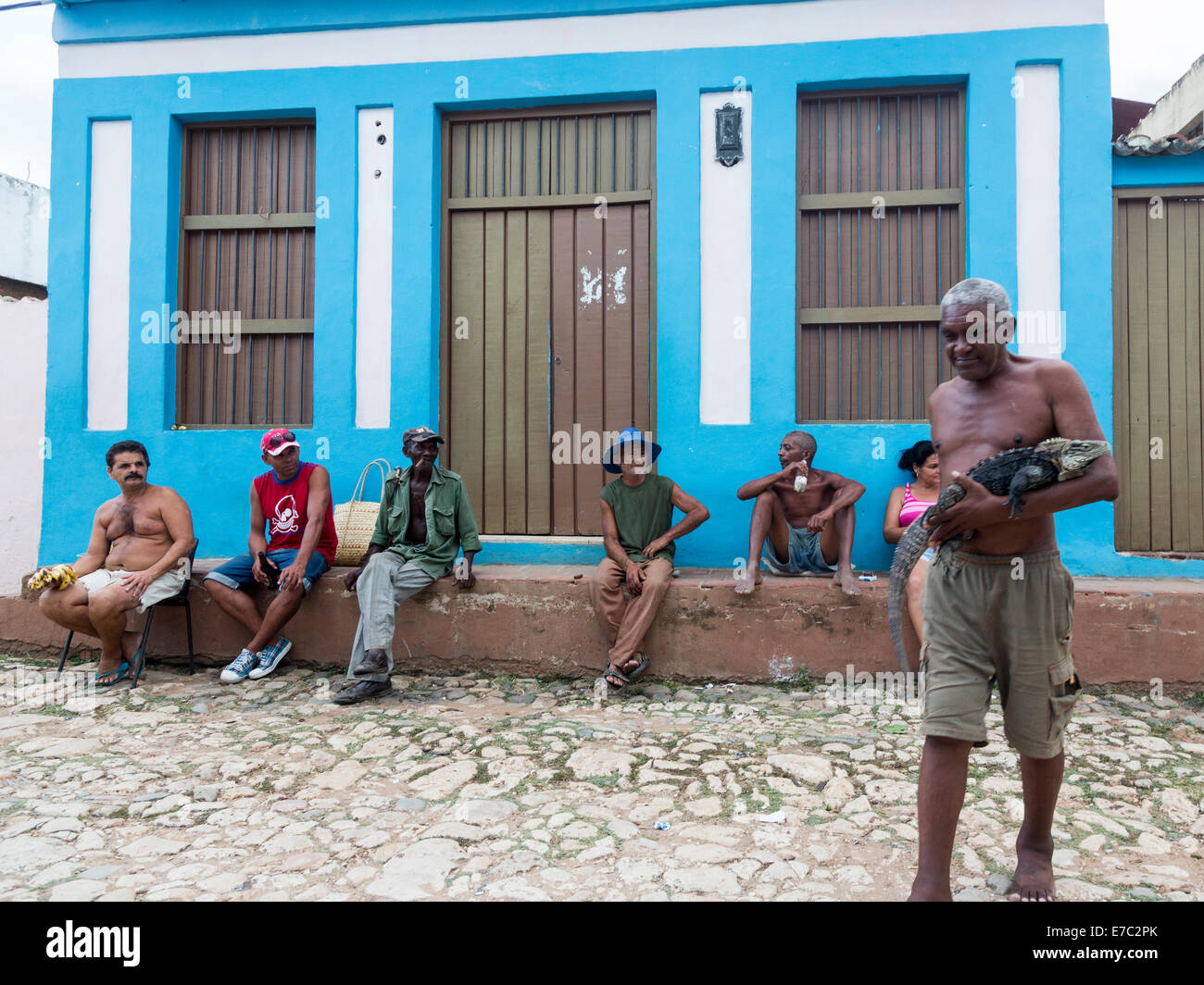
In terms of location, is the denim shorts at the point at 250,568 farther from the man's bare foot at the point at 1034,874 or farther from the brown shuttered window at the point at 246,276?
the man's bare foot at the point at 1034,874

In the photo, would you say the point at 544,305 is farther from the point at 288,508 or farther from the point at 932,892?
the point at 932,892

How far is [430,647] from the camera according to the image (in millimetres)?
4910

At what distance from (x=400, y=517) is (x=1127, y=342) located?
4.68 metres

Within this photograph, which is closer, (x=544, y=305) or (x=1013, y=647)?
(x=1013, y=647)

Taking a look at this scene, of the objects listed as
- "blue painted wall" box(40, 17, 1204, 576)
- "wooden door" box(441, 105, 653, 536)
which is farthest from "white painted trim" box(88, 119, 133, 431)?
"wooden door" box(441, 105, 653, 536)

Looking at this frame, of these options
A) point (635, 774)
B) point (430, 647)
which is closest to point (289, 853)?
point (635, 774)

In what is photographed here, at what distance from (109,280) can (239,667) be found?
10.1 ft

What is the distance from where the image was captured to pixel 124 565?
194 inches

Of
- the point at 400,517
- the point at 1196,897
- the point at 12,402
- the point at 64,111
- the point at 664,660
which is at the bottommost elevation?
the point at 1196,897

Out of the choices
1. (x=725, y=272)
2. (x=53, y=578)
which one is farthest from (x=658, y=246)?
(x=53, y=578)

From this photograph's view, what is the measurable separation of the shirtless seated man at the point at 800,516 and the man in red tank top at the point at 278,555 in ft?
8.32

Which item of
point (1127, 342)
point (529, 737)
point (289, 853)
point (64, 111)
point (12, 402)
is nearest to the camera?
point (289, 853)

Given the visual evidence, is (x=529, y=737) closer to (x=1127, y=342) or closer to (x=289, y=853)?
(x=289, y=853)

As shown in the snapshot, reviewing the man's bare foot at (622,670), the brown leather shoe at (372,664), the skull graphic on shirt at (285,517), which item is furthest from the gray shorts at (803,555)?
the skull graphic on shirt at (285,517)
